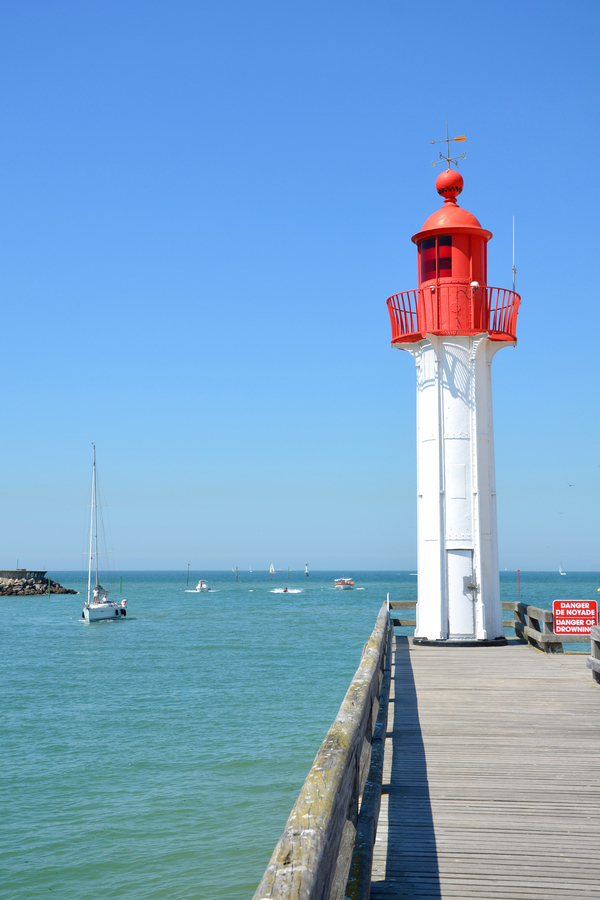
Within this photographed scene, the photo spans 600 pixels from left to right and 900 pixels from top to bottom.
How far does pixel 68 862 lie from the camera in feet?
37.5

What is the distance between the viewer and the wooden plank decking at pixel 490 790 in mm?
4609

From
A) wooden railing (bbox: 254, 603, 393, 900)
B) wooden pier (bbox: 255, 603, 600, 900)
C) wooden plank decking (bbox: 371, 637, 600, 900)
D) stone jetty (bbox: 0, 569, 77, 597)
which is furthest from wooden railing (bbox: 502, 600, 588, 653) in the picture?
stone jetty (bbox: 0, 569, 77, 597)

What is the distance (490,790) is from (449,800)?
44cm

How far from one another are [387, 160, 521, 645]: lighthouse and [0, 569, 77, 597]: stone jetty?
109m

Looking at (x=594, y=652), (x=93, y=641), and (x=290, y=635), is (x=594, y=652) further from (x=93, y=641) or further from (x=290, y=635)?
(x=93, y=641)

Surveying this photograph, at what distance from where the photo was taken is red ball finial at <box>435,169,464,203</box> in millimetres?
16422

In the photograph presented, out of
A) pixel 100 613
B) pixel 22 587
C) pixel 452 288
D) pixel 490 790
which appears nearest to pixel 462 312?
pixel 452 288

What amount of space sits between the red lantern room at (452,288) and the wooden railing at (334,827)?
10390mm

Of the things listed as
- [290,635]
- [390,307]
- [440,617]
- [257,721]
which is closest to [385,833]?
[440,617]

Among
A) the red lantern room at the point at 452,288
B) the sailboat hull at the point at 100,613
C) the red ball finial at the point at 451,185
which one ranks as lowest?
the sailboat hull at the point at 100,613

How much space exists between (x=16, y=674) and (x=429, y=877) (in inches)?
1280

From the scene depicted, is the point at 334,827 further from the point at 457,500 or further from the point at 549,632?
the point at 457,500

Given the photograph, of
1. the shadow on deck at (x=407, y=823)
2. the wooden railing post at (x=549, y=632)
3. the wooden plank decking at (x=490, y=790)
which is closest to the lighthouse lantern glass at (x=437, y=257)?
the wooden railing post at (x=549, y=632)

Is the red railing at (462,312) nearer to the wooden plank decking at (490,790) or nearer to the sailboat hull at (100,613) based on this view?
the wooden plank decking at (490,790)
